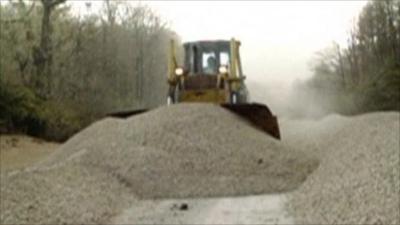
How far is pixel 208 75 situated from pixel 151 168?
570 cm

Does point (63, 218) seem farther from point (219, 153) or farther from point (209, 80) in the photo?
point (209, 80)

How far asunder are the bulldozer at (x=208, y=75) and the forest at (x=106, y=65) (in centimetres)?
346

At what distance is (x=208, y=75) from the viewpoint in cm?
1497

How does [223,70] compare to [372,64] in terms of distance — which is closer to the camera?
[223,70]

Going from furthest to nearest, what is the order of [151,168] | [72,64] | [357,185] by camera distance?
1. [72,64]
2. [151,168]
3. [357,185]

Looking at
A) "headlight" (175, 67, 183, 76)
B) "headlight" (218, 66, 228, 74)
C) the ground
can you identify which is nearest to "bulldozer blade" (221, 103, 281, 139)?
"headlight" (218, 66, 228, 74)

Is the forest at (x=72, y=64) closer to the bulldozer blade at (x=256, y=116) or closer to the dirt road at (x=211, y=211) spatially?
the bulldozer blade at (x=256, y=116)

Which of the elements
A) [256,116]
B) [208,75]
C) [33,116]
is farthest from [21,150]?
[256,116]

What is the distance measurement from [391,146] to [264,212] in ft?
6.77

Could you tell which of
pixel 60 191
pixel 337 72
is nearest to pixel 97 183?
pixel 60 191

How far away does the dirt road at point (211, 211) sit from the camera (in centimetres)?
696

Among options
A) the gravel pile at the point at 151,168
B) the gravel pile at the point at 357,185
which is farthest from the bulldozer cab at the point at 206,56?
the gravel pile at the point at 357,185

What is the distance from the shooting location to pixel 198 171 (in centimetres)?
952

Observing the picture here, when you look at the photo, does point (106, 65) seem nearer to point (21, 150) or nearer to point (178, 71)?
point (21, 150)
